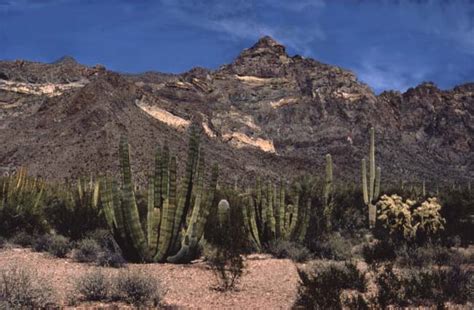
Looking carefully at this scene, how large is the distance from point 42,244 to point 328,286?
6.67 meters

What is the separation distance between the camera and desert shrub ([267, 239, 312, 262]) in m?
10.4

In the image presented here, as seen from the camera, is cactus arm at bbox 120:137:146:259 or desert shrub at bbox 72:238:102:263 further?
desert shrub at bbox 72:238:102:263

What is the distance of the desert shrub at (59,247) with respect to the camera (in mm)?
9844

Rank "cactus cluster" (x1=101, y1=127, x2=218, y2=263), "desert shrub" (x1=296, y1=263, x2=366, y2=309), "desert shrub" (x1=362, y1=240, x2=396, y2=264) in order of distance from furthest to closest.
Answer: "desert shrub" (x1=362, y1=240, x2=396, y2=264)
"cactus cluster" (x1=101, y1=127, x2=218, y2=263)
"desert shrub" (x1=296, y1=263, x2=366, y2=309)

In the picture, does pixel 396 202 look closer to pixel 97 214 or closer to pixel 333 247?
pixel 333 247

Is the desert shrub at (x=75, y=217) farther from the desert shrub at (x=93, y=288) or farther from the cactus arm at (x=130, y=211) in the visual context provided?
the desert shrub at (x=93, y=288)

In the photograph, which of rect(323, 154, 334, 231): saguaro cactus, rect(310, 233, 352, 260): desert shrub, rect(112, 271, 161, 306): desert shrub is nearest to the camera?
rect(112, 271, 161, 306): desert shrub

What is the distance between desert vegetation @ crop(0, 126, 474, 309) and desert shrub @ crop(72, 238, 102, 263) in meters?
0.02

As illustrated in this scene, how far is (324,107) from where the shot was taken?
12288 cm

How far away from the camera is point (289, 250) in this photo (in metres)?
10.7

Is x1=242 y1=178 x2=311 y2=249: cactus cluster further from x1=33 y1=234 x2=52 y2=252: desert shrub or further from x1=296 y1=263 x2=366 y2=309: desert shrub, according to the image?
x1=33 y1=234 x2=52 y2=252: desert shrub

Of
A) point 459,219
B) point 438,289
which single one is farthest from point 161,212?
point 459,219

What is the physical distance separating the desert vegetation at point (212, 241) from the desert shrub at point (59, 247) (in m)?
0.04

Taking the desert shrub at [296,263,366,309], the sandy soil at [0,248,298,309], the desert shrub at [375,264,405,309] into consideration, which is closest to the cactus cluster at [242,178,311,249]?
the sandy soil at [0,248,298,309]
